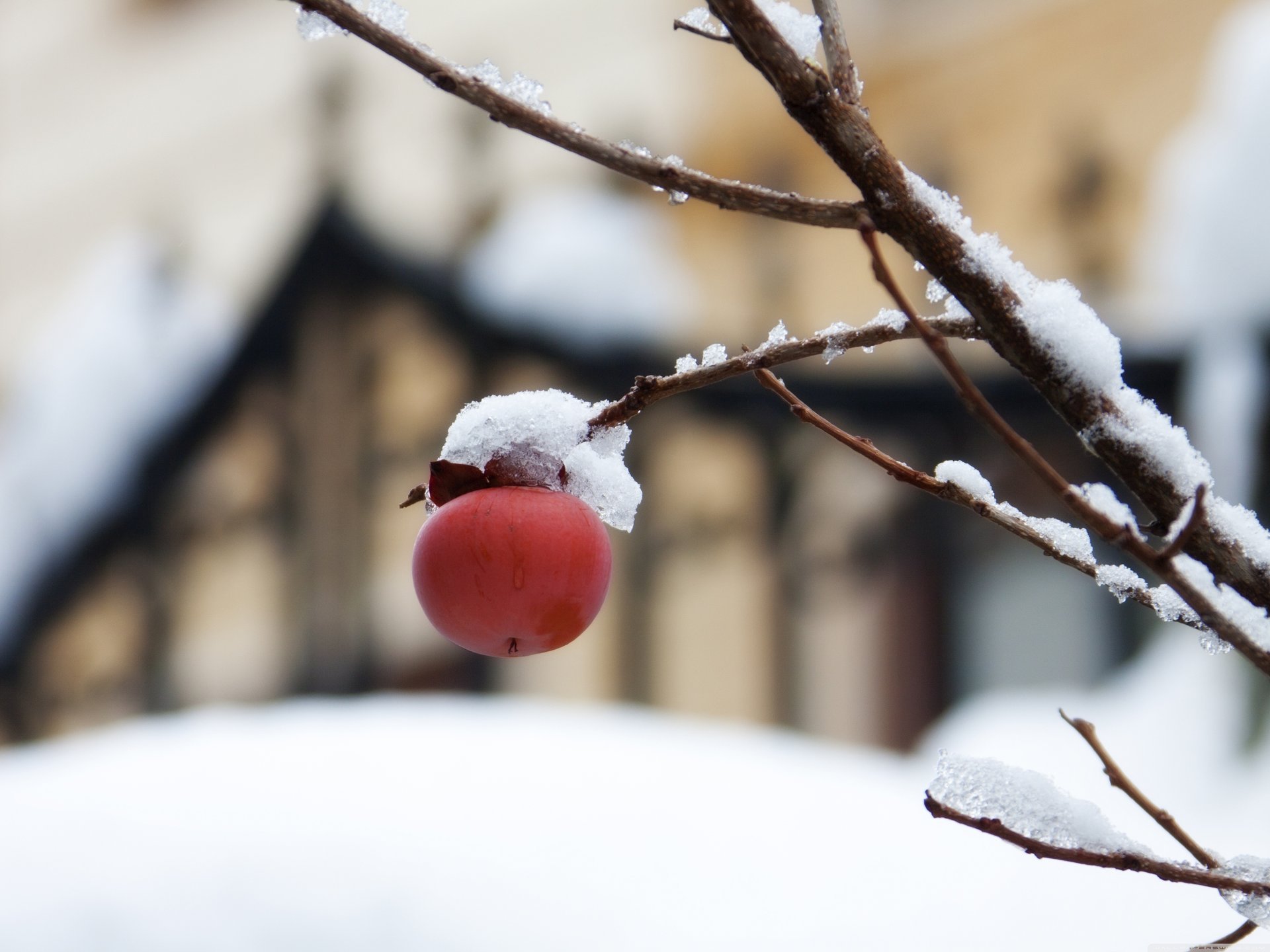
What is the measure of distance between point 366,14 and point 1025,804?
0.43 meters

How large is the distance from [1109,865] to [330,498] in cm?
216

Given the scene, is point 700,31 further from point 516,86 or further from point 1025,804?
point 1025,804

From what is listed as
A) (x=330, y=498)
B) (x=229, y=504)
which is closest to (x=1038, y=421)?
(x=330, y=498)

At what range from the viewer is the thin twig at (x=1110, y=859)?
1.51 ft

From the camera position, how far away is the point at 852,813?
5.19 feet

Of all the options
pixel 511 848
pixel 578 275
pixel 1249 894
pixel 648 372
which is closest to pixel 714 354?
pixel 1249 894

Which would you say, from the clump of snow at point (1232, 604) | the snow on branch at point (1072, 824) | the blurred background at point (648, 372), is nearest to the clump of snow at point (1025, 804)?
the snow on branch at point (1072, 824)

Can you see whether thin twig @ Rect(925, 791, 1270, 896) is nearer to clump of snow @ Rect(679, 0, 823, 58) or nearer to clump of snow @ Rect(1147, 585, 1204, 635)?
clump of snow @ Rect(1147, 585, 1204, 635)

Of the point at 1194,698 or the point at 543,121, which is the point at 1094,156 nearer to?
the point at 1194,698

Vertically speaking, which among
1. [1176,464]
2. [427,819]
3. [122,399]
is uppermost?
[122,399]

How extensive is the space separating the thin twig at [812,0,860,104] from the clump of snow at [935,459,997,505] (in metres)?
0.16

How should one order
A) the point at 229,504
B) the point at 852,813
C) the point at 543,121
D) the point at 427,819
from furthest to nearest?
the point at 229,504 → the point at 852,813 → the point at 427,819 → the point at 543,121

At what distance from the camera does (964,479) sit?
51cm

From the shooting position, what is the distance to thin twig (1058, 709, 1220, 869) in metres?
0.48
